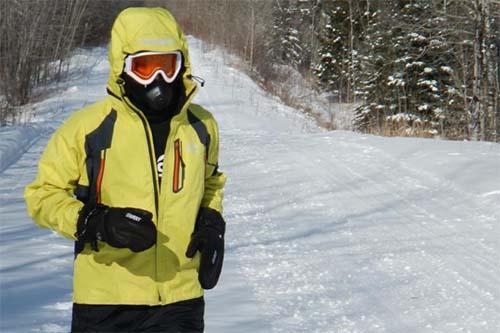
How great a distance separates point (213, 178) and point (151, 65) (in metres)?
0.55

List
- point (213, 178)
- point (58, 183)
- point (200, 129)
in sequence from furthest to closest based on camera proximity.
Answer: point (213, 178) < point (200, 129) < point (58, 183)

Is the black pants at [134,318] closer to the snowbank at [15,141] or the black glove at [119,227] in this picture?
the black glove at [119,227]

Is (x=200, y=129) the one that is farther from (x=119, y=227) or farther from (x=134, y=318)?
(x=134, y=318)

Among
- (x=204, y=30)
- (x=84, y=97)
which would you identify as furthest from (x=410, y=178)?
(x=204, y=30)

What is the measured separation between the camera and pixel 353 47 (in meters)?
36.6

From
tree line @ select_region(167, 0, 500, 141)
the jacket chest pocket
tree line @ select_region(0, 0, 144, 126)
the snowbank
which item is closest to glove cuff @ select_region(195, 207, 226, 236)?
the jacket chest pocket

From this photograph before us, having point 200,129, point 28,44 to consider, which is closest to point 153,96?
point 200,129

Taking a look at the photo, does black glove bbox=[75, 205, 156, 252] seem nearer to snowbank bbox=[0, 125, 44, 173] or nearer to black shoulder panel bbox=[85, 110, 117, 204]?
black shoulder panel bbox=[85, 110, 117, 204]

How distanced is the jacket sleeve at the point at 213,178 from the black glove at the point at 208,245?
9 centimetres

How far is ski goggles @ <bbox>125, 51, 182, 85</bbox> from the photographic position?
265cm

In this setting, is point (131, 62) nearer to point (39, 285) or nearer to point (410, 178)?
point (39, 285)

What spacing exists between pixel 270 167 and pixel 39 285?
622 cm

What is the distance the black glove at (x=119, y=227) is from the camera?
2398 millimetres

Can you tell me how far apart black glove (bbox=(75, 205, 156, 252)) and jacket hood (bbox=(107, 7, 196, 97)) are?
0.46m
